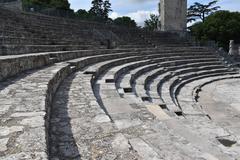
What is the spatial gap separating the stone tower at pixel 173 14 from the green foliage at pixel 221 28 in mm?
12432

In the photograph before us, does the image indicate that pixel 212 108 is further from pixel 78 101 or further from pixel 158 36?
pixel 158 36

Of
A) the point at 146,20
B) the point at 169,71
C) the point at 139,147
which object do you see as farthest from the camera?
the point at 146,20

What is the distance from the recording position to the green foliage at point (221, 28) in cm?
4000

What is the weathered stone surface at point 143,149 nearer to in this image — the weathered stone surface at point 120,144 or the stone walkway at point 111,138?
the stone walkway at point 111,138

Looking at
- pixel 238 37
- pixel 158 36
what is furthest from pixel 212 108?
pixel 238 37

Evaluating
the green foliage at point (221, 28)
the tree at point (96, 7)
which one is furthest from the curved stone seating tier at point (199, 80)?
the tree at point (96, 7)

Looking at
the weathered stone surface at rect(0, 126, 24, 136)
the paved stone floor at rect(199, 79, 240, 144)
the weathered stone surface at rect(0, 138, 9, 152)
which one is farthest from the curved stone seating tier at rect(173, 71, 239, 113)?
the weathered stone surface at rect(0, 138, 9, 152)

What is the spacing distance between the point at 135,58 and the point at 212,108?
18.3 ft

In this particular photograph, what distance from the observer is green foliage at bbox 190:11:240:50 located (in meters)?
40.0

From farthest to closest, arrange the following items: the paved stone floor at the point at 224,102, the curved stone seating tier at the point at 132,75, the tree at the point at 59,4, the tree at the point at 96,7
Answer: the tree at the point at 96,7
the tree at the point at 59,4
the curved stone seating tier at the point at 132,75
the paved stone floor at the point at 224,102

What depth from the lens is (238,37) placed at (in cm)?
4012

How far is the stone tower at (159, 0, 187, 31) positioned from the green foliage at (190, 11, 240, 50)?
489 inches

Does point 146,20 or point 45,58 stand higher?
point 146,20

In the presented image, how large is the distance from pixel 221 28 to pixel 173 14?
45.5 ft
